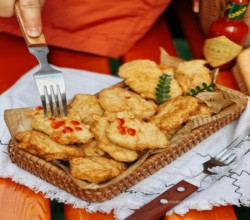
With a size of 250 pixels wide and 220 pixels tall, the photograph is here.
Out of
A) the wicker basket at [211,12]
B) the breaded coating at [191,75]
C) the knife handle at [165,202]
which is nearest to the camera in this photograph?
the knife handle at [165,202]

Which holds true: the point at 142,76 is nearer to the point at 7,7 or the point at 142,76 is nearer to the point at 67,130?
the point at 67,130

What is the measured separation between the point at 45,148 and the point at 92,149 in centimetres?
14

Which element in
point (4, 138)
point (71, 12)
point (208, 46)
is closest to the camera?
point (4, 138)

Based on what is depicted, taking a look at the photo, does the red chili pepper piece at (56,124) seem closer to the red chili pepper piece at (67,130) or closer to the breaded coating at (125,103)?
the red chili pepper piece at (67,130)

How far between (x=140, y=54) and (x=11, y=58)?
1.88 feet

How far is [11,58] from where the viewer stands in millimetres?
2188

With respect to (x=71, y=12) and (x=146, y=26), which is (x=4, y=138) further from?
(x=146, y=26)

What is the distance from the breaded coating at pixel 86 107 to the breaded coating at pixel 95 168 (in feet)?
0.65

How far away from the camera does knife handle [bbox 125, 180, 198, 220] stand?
1.26 metres

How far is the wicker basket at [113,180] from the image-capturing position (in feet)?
4.26

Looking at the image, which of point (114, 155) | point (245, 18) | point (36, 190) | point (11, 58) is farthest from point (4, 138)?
point (245, 18)

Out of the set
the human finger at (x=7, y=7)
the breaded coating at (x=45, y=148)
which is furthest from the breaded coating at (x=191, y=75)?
the human finger at (x=7, y=7)

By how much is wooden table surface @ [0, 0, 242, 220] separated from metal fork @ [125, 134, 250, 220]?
6cm

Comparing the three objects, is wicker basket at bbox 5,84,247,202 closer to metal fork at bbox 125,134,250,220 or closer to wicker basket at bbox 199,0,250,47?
metal fork at bbox 125,134,250,220
